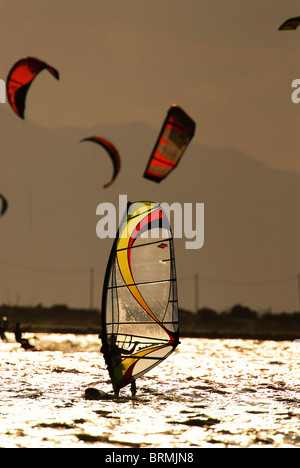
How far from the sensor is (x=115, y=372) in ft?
36.3

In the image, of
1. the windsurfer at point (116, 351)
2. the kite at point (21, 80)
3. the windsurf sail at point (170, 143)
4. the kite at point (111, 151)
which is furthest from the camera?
the kite at point (111, 151)

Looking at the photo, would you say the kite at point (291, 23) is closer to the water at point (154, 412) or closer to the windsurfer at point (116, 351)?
the water at point (154, 412)

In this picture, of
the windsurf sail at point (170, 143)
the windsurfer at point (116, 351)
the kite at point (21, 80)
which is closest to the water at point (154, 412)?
the windsurfer at point (116, 351)

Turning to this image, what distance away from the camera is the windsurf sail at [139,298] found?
1108 centimetres

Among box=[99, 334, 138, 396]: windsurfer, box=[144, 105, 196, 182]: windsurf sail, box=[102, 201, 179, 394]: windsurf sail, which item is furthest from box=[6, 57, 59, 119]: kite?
box=[99, 334, 138, 396]: windsurfer

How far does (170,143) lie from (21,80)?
4953 mm

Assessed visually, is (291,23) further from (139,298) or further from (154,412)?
(154,412)

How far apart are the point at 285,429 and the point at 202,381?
21.9ft

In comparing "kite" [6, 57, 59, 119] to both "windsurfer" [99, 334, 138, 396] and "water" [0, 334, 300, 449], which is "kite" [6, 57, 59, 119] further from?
"windsurfer" [99, 334, 138, 396]

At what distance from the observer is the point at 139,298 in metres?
11.4

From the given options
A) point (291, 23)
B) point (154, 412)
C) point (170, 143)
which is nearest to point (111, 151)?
point (170, 143)

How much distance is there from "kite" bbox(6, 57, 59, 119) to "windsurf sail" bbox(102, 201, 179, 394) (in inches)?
409

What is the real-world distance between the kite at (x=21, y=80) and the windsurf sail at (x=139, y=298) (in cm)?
1040
